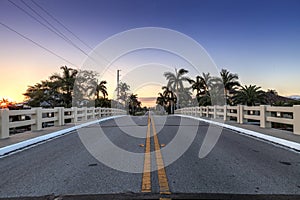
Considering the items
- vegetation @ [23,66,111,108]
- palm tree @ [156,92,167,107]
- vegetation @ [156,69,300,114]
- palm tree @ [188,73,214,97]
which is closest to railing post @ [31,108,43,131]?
vegetation @ [156,69,300,114]

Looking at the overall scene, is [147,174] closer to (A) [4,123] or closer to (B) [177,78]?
(A) [4,123]

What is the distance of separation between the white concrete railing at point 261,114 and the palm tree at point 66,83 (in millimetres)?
29857

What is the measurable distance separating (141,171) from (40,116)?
27.5 feet

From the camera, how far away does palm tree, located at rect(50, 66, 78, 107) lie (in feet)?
149

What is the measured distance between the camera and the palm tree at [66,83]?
149 ft

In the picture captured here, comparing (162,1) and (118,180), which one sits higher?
(162,1)

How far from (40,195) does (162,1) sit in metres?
18.2

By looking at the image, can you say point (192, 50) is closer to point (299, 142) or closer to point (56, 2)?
point (56, 2)

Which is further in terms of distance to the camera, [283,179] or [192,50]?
[192,50]

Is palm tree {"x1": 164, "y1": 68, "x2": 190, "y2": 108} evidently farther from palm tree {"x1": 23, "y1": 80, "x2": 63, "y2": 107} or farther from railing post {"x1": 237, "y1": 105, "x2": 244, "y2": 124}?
railing post {"x1": 237, "y1": 105, "x2": 244, "y2": 124}

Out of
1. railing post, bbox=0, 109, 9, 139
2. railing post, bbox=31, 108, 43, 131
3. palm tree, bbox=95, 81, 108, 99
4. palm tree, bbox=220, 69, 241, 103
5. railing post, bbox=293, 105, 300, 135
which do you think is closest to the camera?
railing post, bbox=0, 109, 9, 139

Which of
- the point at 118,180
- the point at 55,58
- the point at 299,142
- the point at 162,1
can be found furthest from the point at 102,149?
the point at 55,58

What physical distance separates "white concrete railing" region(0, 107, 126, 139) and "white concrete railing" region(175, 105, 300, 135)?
1012cm

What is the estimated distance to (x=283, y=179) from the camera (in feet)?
14.8
